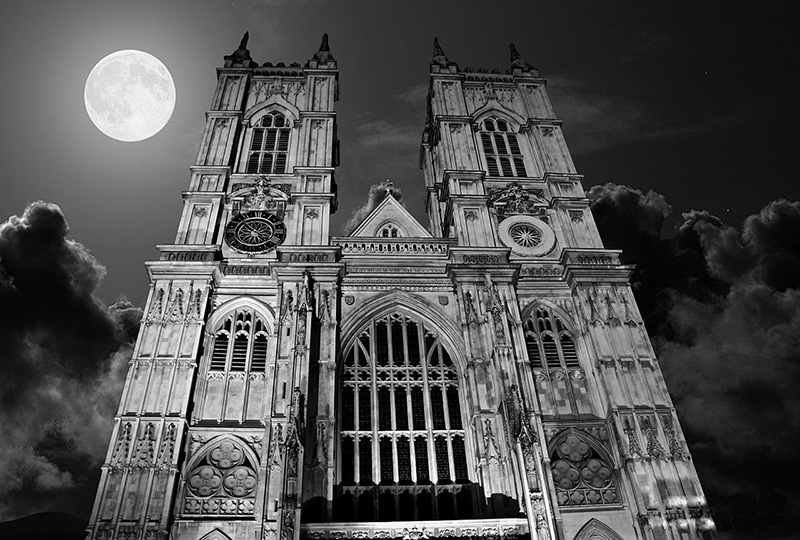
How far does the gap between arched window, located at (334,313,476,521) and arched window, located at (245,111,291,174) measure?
384 inches

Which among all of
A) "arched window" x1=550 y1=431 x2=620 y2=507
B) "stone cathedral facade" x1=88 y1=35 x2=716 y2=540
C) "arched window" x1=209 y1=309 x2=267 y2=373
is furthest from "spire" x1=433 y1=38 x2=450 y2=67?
"arched window" x1=550 y1=431 x2=620 y2=507

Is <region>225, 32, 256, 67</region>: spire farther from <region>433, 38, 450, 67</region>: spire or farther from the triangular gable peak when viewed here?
the triangular gable peak

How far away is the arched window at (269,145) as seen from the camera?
2991 cm

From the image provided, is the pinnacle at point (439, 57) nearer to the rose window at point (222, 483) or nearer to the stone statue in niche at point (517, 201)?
the stone statue in niche at point (517, 201)

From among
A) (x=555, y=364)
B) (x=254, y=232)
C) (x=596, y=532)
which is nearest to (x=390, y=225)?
(x=254, y=232)

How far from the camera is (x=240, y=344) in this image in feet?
76.5

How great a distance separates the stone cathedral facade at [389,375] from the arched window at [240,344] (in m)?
0.07

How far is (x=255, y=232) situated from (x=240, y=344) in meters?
5.18

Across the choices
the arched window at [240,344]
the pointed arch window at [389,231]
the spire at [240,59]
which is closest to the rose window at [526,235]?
the pointed arch window at [389,231]

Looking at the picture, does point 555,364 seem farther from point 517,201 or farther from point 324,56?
point 324,56

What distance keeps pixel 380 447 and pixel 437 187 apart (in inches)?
646

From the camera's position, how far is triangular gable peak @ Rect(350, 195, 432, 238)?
28.8 metres

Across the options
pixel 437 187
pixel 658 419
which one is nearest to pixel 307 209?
pixel 437 187

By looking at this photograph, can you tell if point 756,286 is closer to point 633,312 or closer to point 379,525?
point 633,312
